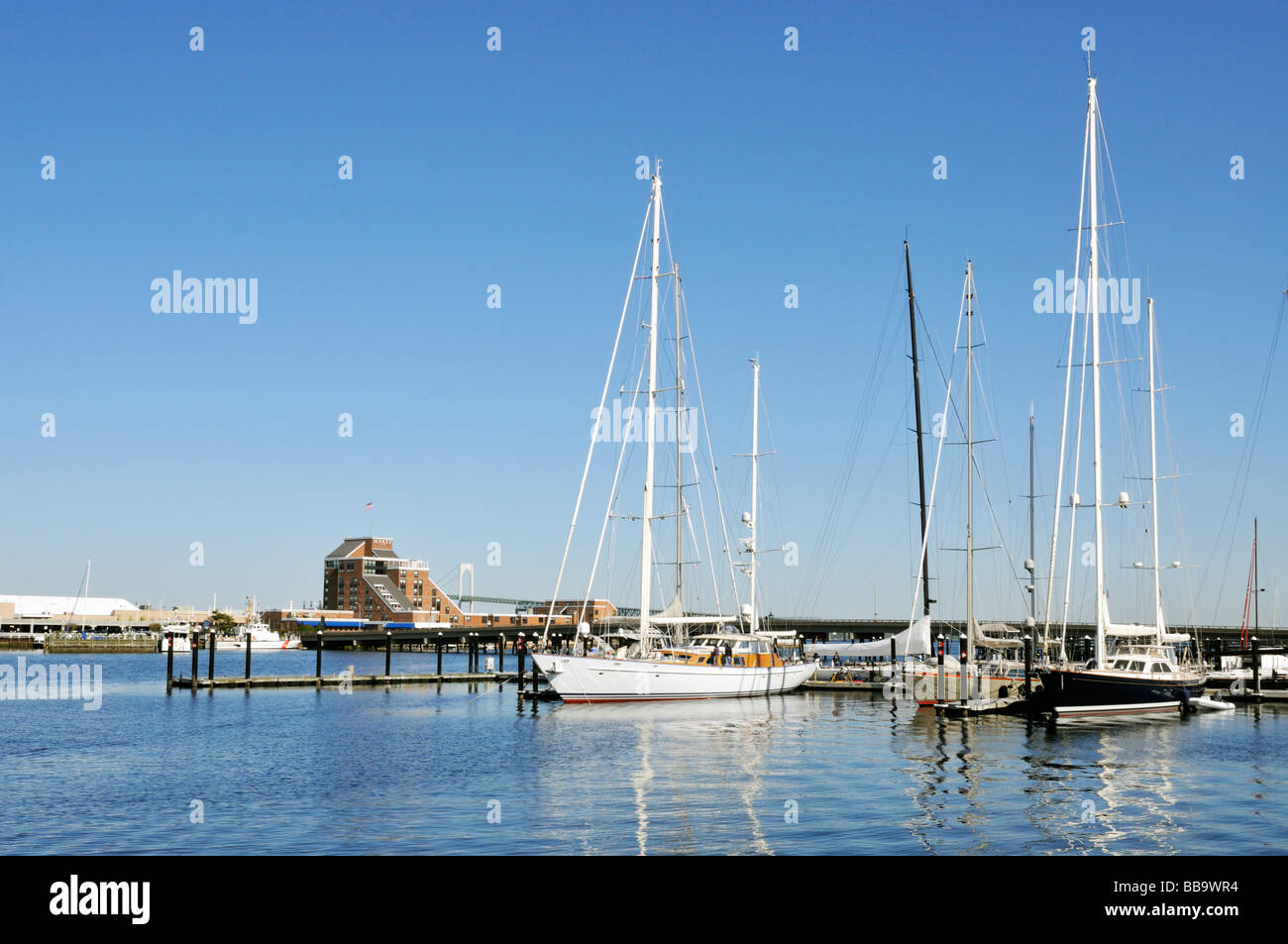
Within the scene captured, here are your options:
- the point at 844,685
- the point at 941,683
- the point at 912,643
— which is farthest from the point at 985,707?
the point at 844,685

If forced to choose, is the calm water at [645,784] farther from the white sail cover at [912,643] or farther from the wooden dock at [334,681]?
the wooden dock at [334,681]

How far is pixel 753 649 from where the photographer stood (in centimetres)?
7675

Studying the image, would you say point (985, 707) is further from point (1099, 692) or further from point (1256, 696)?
point (1256, 696)

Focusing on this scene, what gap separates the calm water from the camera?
25844mm

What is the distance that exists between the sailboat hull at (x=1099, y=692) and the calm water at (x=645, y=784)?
982 mm

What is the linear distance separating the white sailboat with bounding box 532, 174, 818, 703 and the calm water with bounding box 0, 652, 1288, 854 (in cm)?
266

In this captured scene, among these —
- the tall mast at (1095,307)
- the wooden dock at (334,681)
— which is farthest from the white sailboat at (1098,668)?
the wooden dock at (334,681)

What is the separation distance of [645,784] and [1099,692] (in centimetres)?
2991

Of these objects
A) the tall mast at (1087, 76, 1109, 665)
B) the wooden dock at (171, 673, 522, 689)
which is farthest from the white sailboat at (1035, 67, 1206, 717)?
the wooden dock at (171, 673, 522, 689)
